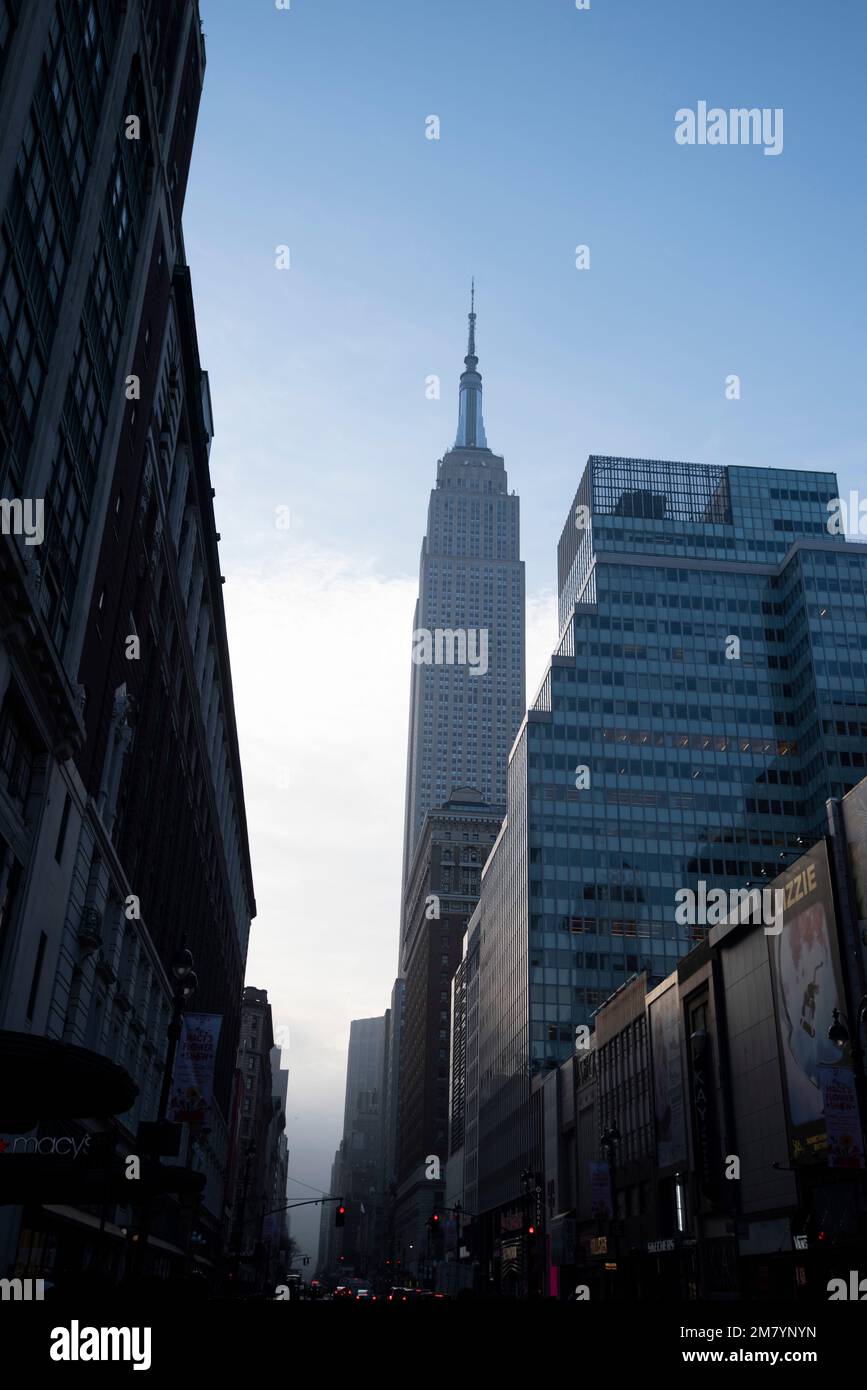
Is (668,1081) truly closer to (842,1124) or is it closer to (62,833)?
(842,1124)

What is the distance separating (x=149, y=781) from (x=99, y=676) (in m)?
12.9

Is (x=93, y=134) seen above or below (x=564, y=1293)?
above

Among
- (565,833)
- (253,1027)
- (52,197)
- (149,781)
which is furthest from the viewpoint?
(253,1027)

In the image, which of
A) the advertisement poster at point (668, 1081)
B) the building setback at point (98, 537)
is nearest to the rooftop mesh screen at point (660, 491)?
the building setback at point (98, 537)

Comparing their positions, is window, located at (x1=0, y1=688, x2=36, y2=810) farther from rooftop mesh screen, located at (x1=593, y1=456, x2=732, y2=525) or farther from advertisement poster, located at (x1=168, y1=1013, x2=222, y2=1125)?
rooftop mesh screen, located at (x1=593, y1=456, x2=732, y2=525)

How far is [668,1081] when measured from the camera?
58.6 metres

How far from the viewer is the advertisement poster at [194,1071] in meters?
31.0

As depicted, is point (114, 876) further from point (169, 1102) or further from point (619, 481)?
point (619, 481)

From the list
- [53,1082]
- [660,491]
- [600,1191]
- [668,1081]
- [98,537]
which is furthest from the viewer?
[660,491]

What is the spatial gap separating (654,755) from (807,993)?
254ft

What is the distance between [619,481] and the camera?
141 m
